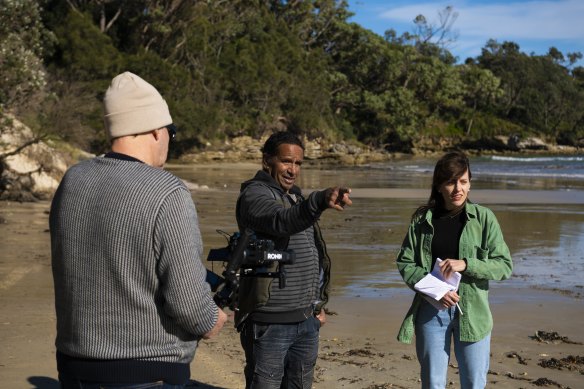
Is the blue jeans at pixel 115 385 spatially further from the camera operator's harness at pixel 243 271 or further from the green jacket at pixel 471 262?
the green jacket at pixel 471 262

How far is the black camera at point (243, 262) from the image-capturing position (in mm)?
3107

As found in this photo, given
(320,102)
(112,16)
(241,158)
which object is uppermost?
(112,16)

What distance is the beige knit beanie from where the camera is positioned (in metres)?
2.70

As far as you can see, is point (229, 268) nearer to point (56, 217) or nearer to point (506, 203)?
point (56, 217)

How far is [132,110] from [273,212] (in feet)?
3.79

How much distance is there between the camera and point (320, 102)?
2411 inches

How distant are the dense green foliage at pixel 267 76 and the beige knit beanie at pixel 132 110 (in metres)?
14.7

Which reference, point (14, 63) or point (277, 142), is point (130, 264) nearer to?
A: point (277, 142)

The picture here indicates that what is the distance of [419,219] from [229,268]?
1483mm

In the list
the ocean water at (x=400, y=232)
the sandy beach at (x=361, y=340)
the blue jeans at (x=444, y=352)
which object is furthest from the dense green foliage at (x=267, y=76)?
the blue jeans at (x=444, y=352)

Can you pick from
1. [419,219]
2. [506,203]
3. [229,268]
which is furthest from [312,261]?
[506,203]

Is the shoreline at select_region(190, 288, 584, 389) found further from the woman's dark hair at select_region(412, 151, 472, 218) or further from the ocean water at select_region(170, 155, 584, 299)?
the woman's dark hair at select_region(412, 151, 472, 218)

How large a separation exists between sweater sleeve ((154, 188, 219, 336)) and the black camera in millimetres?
306

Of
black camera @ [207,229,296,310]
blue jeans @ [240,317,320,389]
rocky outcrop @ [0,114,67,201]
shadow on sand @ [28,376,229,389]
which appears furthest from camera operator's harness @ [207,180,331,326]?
rocky outcrop @ [0,114,67,201]
